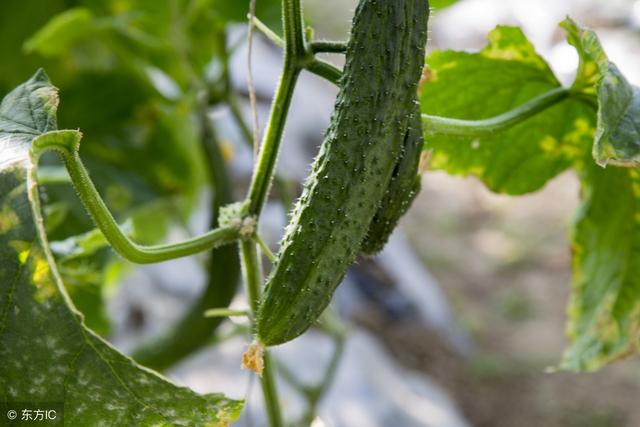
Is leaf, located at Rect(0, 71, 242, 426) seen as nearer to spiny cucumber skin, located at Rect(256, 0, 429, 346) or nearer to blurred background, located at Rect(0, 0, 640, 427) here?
spiny cucumber skin, located at Rect(256, 0, 429, 346)

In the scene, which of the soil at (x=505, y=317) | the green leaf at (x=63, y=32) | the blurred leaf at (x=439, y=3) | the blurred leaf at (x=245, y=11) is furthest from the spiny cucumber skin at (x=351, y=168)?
the soil at (x=505, y=317)

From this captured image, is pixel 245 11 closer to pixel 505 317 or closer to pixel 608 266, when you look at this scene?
pixel 608 266

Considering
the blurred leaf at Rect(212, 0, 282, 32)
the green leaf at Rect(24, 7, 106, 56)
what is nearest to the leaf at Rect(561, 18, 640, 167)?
the blurred leaf at Rect(212, 0, 282, 32)

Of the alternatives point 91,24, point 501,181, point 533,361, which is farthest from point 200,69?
point 533,361

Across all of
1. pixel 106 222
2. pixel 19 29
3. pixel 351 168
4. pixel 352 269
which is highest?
pixel 351 168

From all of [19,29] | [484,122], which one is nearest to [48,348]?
[484,122]
